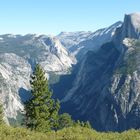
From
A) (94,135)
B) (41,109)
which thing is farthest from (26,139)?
(41,109)

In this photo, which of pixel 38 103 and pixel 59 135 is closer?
pixel 59 135

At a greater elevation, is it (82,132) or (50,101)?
(82,132)

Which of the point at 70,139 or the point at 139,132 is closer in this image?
the point at 70,139

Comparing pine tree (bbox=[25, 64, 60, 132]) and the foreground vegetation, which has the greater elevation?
the foreground vegetation

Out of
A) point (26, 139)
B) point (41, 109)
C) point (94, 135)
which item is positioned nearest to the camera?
point (26, 139)

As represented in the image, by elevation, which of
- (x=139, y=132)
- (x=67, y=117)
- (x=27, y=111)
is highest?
(x=139, y=132)

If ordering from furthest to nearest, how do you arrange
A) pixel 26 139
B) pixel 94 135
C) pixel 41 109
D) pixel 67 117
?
pixel 67 117 < pixel 41 109 < pixel 94 135 < pixel 26 139

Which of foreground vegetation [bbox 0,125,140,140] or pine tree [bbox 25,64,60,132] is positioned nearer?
foreground vegetation [bbox 0,125,140,140]

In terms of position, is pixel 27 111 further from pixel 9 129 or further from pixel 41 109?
pixel 9 129

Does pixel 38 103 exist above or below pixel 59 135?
below

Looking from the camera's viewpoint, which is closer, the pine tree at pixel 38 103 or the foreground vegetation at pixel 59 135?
the foreground vegetation at pixel 59 135

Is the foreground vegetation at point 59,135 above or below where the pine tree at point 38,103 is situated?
above
